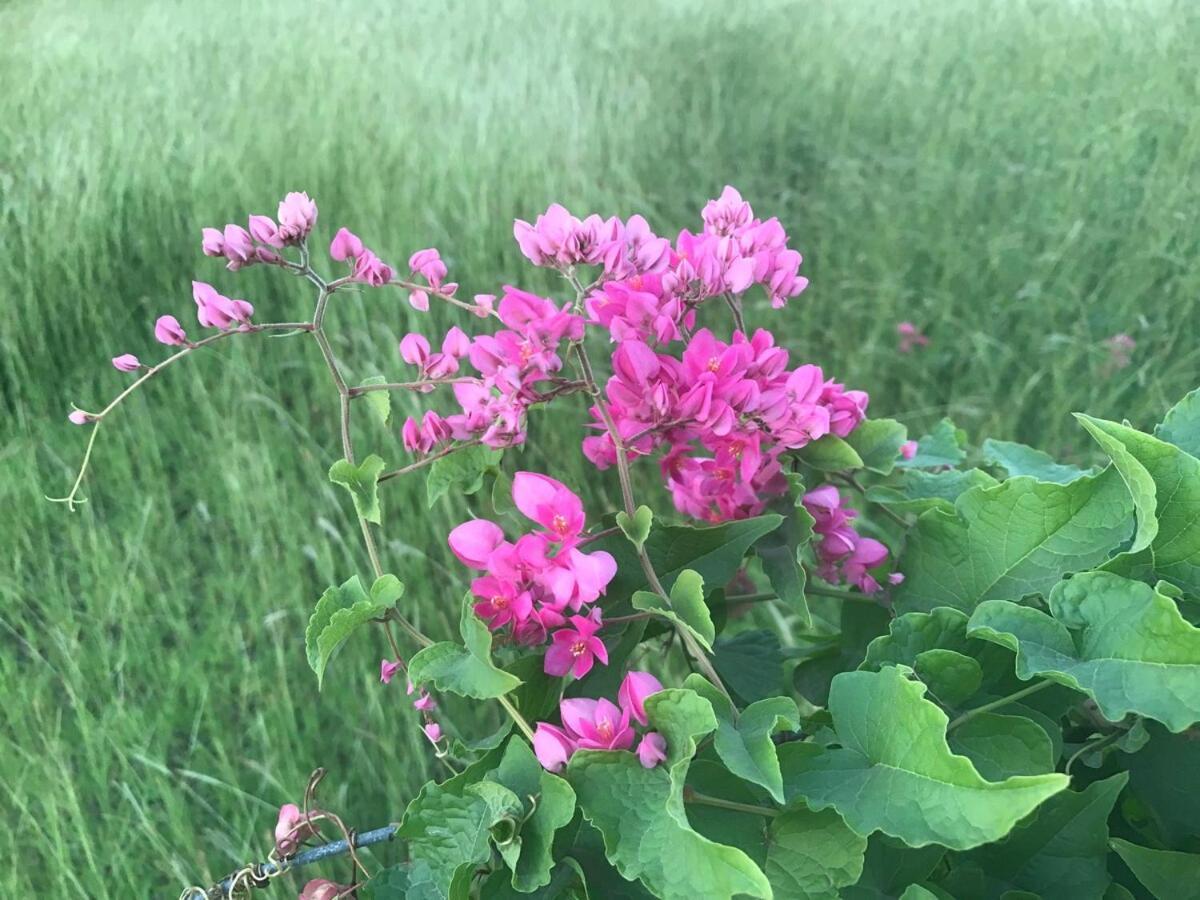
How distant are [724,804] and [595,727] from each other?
7 cm

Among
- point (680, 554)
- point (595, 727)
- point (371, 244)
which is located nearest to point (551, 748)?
point (595, 727)

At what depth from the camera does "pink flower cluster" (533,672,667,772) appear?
38 centimetres

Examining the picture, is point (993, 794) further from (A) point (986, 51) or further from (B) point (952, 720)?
(A) point (986, 51)

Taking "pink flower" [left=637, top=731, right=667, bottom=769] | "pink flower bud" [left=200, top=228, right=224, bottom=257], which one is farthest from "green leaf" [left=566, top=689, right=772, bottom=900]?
"pink flower bud" [left=200, top=228, right=224, bottom=257]

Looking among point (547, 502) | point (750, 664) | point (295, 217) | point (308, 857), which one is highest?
point (295, 217)

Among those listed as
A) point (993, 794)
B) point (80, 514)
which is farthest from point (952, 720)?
point (80, 514)

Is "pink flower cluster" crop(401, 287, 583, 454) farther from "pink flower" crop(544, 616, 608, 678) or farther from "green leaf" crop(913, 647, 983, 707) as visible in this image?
"green leaf" crop(913, 647, 983, 707)

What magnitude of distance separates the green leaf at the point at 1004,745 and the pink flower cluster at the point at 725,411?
0.54ft

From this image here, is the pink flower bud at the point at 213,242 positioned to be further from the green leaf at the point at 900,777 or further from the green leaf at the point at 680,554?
the green leaf at the point at 900,777

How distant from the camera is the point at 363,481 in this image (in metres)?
0.44

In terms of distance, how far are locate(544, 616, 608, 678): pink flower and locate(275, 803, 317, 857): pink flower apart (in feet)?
0.63

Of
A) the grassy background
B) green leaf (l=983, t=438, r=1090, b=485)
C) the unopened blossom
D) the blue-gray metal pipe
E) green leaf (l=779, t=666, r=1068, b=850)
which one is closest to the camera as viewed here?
→ green leaf (l=779, t=666, r=1068, b=850)

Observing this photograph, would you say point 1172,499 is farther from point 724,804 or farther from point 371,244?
point 371,244

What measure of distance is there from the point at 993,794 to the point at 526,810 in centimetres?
20
